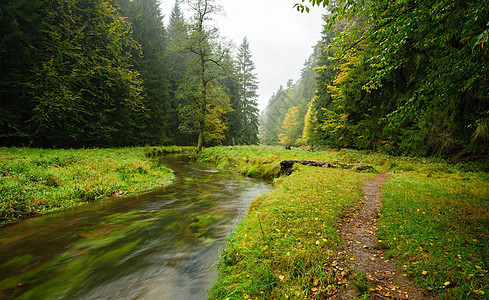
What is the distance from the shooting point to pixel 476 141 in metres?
9.16

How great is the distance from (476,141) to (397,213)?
9.42 meters

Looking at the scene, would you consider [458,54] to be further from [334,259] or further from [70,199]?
[70,199]

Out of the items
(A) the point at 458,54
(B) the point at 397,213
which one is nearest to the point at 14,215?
(B) the point at 397,213

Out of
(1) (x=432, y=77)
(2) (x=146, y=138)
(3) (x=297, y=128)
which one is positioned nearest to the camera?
(1) (x=432, y=77)

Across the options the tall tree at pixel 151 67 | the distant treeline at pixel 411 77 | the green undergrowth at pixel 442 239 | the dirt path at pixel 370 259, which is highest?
the tall tree at pixel 151 67

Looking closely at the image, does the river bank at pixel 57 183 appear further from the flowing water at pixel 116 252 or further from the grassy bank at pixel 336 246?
the grassy bank at pixel 336 246

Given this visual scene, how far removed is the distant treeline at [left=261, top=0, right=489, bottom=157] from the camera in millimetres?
3850

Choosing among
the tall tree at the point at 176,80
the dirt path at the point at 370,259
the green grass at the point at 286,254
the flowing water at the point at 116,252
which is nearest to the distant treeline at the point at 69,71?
the tall tree at the point at 176,80

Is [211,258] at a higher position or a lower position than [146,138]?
lower

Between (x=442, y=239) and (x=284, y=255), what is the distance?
2498 millimetres

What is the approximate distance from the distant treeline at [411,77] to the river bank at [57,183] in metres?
7.81

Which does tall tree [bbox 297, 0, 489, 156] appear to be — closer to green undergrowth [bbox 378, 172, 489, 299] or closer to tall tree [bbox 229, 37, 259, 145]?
green undergrowth [bbox 378, 172, 489, 299]

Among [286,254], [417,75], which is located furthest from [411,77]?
[286,254]

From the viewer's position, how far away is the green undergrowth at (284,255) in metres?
2.27
